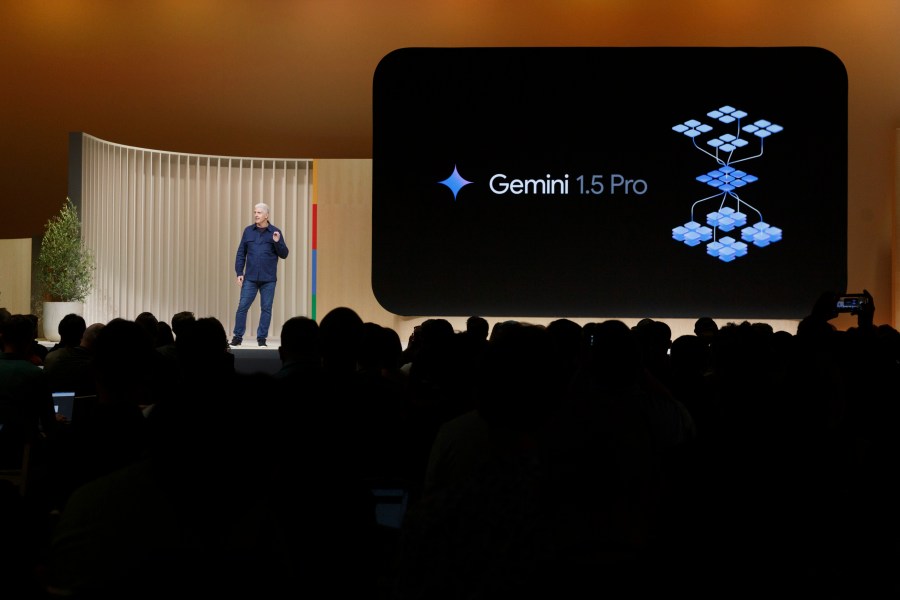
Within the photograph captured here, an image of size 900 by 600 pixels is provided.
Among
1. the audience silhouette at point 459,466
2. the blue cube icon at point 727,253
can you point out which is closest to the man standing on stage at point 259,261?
the blue cube icon at point 727,253

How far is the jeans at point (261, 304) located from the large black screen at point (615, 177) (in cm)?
116

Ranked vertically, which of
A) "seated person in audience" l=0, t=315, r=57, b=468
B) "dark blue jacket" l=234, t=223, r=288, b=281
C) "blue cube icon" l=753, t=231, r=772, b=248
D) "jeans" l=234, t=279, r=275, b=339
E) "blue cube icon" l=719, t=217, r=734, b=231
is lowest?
"seated person in audience" l=0, t=315, r=57, b=468

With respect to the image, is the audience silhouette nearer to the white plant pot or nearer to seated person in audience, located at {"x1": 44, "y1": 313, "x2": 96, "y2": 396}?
seated person in audience, located at {"x1": 44, "y1": 313, "x2": 96, "y2": 396}

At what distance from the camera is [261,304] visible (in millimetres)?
10227

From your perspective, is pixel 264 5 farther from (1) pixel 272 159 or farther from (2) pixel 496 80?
(2) pixel 496 80

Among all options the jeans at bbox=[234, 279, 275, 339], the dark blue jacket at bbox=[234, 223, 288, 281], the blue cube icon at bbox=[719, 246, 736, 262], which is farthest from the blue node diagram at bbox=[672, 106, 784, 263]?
the jeans at bbox=[234, 279, 275, 339]

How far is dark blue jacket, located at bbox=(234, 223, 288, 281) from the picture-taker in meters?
10.1

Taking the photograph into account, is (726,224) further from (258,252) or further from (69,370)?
(69,370)

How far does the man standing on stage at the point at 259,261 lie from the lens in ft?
33.0

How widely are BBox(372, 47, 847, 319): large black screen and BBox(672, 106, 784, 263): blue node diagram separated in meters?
0.01

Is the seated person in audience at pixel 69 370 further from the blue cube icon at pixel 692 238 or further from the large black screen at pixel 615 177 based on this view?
the blue cube icon at pixel 692 238

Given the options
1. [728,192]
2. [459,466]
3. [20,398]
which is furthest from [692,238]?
[459,466]

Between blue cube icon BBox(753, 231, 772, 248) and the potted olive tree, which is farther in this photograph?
blue cube icon BBox(753, 231, 772, 248)

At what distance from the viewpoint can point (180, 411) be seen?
1396 mm
